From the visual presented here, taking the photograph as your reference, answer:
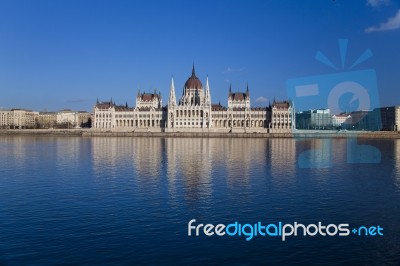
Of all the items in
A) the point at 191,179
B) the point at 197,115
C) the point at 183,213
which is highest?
the point at 197,115

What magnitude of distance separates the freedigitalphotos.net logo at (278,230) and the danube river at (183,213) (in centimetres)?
25

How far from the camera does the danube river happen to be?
12625mm

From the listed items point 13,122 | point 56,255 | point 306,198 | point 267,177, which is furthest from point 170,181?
point 13,122

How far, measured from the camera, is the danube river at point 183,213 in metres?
12.6

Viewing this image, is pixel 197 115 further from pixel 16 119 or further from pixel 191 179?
pixel 191 179

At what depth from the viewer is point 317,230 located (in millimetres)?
15195

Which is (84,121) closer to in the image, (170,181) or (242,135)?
(242,135)

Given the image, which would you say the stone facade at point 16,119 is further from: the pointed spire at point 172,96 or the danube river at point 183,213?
the danube river at point 183,213

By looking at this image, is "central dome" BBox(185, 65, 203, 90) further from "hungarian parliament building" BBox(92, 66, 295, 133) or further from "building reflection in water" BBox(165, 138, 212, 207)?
"building reflection in water" BBox(165, 138, 212, 207)

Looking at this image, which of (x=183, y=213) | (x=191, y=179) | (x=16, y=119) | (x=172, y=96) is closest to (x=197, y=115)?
(x=172, y=96)

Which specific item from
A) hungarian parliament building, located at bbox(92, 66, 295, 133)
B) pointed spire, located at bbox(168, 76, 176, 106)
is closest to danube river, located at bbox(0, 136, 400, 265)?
hungarian parliament building, located at bbox(92, 66, 295, 133)

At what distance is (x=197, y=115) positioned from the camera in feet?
420

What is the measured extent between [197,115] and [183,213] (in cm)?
11103

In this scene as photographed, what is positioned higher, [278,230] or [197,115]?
[197,115]
